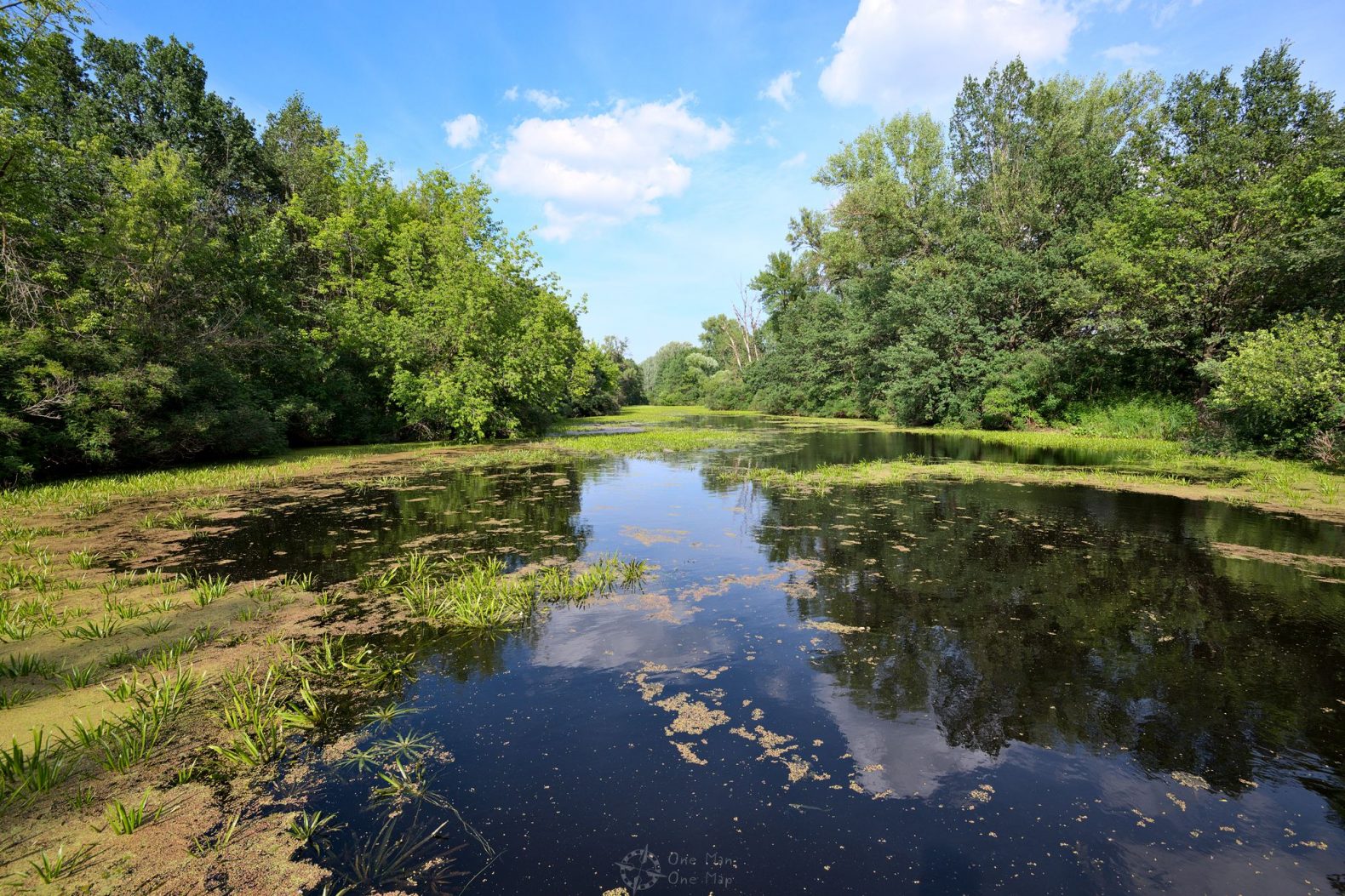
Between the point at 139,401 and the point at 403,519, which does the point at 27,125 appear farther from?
the point at 403,519

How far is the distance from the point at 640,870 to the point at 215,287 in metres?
22.6

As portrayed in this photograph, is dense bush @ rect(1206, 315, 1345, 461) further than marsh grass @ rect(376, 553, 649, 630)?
Yes

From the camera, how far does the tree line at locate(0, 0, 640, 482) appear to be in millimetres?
12234

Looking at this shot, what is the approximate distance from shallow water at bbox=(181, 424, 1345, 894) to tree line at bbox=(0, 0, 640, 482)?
9.23 metres

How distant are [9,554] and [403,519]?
4.77 metres

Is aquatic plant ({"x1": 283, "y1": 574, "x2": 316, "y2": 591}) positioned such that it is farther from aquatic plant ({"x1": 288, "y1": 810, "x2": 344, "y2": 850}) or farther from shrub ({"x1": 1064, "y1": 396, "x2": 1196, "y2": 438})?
Answer: shrub ({"x1": 1064, "y1": 396, "x2": 1196, "y2": 438})

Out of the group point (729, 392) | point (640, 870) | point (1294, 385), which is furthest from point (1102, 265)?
point (729, 392)

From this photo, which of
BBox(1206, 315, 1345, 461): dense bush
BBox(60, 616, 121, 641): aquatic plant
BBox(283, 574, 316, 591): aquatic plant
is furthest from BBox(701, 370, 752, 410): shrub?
BBox(60, 616, 121, 641): aquatic plant

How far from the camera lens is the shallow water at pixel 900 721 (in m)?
2.60

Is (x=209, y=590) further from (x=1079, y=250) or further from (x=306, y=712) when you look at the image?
(x=1079, y=250)

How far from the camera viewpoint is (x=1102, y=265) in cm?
1989

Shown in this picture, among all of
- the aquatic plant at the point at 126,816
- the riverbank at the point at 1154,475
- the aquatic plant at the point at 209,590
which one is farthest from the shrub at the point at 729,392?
the aquatic plant at the point at 126,816

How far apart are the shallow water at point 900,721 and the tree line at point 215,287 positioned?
9233 mm

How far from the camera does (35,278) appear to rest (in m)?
12.5
